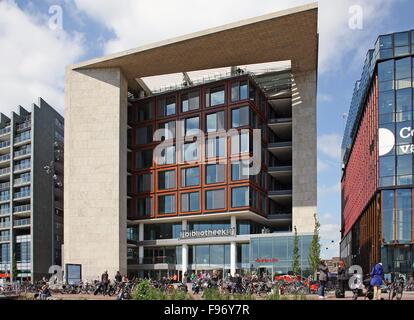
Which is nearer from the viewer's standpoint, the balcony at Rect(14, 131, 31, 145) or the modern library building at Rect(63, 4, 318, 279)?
the modern library building at Rect(63, 4, 318, 279)

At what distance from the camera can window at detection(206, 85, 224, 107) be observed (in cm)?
5931

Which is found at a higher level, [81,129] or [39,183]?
[81,129]

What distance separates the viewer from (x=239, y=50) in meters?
52.9

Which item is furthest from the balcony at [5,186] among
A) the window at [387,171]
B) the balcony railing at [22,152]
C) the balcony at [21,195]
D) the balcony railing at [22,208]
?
the window at [387,171]

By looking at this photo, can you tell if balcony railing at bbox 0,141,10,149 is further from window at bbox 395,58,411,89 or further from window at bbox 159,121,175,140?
window at bbox 395,58,411,89

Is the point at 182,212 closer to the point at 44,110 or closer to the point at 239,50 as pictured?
the point at 239,50

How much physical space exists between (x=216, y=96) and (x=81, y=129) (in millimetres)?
15847

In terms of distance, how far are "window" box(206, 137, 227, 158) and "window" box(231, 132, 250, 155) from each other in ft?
3.78

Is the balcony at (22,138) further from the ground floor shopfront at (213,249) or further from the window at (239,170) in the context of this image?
the window at (239,170)

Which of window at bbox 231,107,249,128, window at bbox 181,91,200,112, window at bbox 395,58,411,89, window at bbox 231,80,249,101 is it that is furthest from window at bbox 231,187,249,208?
window at bbox 395,58,411,89

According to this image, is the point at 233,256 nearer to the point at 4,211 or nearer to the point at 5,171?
the point at 4,211

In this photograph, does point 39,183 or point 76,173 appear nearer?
point 76,173
